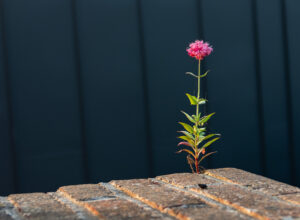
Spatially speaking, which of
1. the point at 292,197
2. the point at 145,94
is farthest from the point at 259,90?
the point at 292,197

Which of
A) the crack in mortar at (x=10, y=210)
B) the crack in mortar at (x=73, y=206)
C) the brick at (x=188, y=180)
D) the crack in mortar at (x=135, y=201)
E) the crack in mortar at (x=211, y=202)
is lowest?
the brick at (x=188, y=180)

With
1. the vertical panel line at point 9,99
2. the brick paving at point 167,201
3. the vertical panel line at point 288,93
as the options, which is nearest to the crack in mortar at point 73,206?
the brick paving at point 167,201

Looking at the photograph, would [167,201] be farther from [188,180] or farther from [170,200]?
[188,180]

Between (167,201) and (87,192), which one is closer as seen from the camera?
(167,201)

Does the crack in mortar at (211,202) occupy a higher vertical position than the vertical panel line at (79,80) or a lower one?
lower

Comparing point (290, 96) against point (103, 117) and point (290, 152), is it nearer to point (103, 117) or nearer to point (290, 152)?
point (290, 152)

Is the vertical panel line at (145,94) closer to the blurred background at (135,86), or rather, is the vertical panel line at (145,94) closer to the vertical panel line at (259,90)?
the blurred background at (135,86)

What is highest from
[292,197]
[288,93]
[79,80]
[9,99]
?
[79,80]
